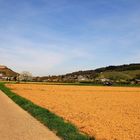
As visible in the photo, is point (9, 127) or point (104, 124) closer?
point (9, 127)

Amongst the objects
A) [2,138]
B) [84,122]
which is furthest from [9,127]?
[84,122]

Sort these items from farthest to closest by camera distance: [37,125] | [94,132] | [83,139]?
[37,125] → [94,132] → [83,139]

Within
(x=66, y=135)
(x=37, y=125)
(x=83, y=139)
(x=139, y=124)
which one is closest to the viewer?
(x=83, y=139)

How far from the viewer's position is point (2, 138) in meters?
12.9

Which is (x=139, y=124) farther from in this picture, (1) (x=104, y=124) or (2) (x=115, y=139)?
(2) (x=115, y=139)

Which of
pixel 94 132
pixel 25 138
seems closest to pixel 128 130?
pixel 94 132

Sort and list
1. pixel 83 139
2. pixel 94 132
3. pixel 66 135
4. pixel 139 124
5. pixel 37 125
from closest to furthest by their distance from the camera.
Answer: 1. pixel 83 139
2. pixel 66 135
3. pixel 94 132
4. pixel 37 125
5. pixel 139 124

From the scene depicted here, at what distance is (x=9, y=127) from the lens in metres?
15.8

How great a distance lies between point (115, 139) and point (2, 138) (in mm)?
3897

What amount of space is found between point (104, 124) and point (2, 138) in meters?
6.14

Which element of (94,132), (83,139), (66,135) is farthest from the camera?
(94,132)

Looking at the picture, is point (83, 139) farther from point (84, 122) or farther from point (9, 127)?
point (84, 122)

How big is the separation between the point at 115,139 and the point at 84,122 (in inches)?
203

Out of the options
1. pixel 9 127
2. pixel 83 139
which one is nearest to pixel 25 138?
pixel 83 139
